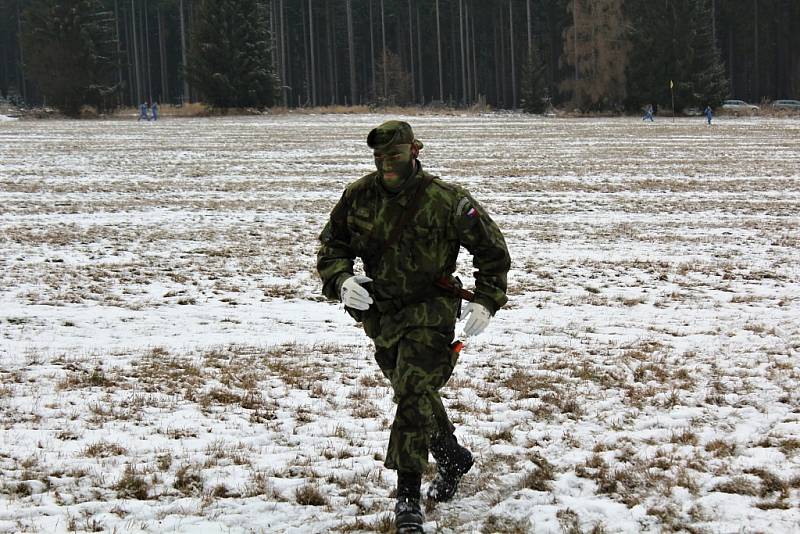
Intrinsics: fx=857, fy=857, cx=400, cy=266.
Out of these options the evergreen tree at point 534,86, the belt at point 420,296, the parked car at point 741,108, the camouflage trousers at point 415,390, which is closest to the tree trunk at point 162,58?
the evergreen tree at point 534,86

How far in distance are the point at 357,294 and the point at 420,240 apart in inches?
16.0

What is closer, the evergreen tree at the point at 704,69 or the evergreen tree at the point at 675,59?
the evergreen tree at the point at 704,69

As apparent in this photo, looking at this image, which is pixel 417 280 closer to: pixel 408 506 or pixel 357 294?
pixel 357 294

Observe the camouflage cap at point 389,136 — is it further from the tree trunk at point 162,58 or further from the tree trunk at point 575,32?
the tree trunk at point 162,58

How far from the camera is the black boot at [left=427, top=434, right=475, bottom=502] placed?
4500 mm

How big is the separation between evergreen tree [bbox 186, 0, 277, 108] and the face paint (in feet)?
194

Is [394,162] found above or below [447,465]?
above

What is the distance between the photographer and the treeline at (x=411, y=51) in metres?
60.5

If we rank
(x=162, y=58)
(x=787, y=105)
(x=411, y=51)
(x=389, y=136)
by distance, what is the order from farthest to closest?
(x=162, y=58) → (x=411, y=51) → (x=787, y=105) → (x=389, y=136)

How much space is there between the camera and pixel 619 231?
1555 cm

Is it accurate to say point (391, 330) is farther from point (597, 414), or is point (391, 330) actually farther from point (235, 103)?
point (235, 103)

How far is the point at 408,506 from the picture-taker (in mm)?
4152

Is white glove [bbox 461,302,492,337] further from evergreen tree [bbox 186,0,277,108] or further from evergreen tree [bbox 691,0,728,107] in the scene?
evergreen tree [bbox 186,0,277,108]

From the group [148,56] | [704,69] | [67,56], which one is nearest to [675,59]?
[704,69]
